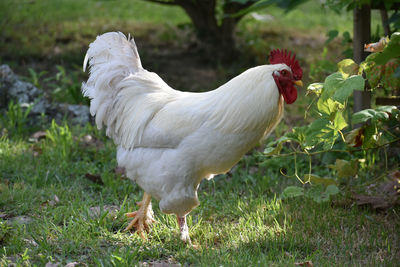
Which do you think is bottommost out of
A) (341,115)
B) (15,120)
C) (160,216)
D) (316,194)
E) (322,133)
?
(160,216)

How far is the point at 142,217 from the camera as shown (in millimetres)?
3760

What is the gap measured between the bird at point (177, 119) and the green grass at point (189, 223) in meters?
0.24

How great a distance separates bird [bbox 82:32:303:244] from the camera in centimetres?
316

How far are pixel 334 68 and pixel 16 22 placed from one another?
18.7 feet

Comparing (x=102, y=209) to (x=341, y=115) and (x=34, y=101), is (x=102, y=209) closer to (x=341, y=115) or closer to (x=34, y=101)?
(x=341, y=115)

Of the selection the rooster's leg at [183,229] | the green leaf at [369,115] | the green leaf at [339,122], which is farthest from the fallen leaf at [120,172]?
the green leaf at [369,115]

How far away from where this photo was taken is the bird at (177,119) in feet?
10.4

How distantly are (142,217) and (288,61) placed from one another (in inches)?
62.4

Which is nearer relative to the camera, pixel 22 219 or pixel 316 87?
pixel 316 87

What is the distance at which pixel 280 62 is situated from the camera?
127 inches

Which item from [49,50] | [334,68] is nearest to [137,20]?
[49,50]

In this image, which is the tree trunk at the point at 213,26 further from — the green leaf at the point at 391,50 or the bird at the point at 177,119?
the green leaf at the point at 391,50

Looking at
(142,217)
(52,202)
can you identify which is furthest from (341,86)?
(52,202)

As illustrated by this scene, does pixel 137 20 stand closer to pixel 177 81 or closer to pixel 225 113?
pixel 177 81
